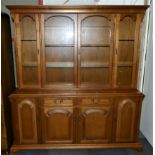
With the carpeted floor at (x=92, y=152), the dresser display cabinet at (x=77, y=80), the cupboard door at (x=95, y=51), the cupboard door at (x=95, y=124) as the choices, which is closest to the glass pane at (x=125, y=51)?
the dresser display cabinet at (x=77, y=80)

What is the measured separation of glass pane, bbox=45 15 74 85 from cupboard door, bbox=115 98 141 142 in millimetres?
742

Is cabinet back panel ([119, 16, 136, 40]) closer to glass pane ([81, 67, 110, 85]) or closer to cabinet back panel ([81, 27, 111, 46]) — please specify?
cabinet back panel ([81, 27, 111, 46])

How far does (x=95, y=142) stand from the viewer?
2412 mm

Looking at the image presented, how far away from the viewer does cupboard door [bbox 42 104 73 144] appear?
2.29 meters

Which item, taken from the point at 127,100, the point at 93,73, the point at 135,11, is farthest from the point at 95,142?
the point at 135,11

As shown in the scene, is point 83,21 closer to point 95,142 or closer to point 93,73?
point 93,73

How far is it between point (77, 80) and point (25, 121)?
861 millimetres

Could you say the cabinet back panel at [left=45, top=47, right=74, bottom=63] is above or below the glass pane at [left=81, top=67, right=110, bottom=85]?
above

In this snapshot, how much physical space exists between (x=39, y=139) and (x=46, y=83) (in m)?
0.75

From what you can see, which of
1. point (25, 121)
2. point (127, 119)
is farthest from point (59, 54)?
point (127, 119)

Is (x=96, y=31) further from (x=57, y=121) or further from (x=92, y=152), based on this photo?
(x=92, y=152)

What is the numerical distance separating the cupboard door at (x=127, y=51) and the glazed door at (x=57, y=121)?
0.76m

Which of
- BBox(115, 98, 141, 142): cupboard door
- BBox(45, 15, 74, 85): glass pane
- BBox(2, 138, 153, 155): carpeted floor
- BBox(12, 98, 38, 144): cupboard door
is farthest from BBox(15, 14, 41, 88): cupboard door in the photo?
BBox(115, 98, 141, 142): cupboard door

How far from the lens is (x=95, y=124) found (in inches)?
92.9
